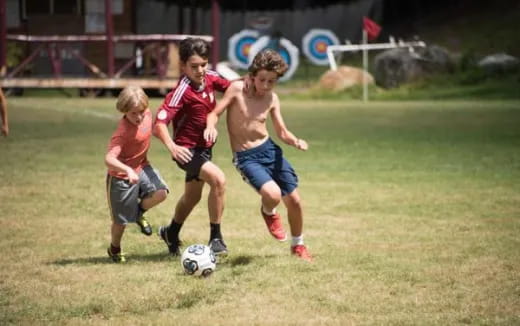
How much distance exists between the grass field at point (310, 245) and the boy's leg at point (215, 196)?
148 millimetres

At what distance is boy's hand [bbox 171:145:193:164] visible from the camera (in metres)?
7.10

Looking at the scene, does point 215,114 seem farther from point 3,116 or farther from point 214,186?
point 3,116

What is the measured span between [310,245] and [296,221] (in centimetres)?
69

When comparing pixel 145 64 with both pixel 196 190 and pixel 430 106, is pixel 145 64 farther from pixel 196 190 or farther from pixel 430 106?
pixel 196 190

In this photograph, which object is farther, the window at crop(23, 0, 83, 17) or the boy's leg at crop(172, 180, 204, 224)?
the window at crop(23, 0, 83, 17)

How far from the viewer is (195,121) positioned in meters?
7.42

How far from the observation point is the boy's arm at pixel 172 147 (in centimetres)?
709

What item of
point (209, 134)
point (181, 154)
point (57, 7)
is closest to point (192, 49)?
point (209, 134)

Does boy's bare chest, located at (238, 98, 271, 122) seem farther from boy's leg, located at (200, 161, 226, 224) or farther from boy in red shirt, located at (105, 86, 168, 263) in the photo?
boy in red shirt, located at (105, 86, 168, 263)

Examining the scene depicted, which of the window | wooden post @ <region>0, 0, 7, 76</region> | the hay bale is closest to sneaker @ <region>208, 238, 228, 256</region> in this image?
the hay bale

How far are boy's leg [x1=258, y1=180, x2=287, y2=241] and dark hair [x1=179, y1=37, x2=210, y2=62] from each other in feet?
3.49

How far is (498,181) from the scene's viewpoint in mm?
11656

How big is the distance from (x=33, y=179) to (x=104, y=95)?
1874 cm

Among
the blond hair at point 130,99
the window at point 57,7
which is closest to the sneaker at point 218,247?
the blond hair at point 130,99
